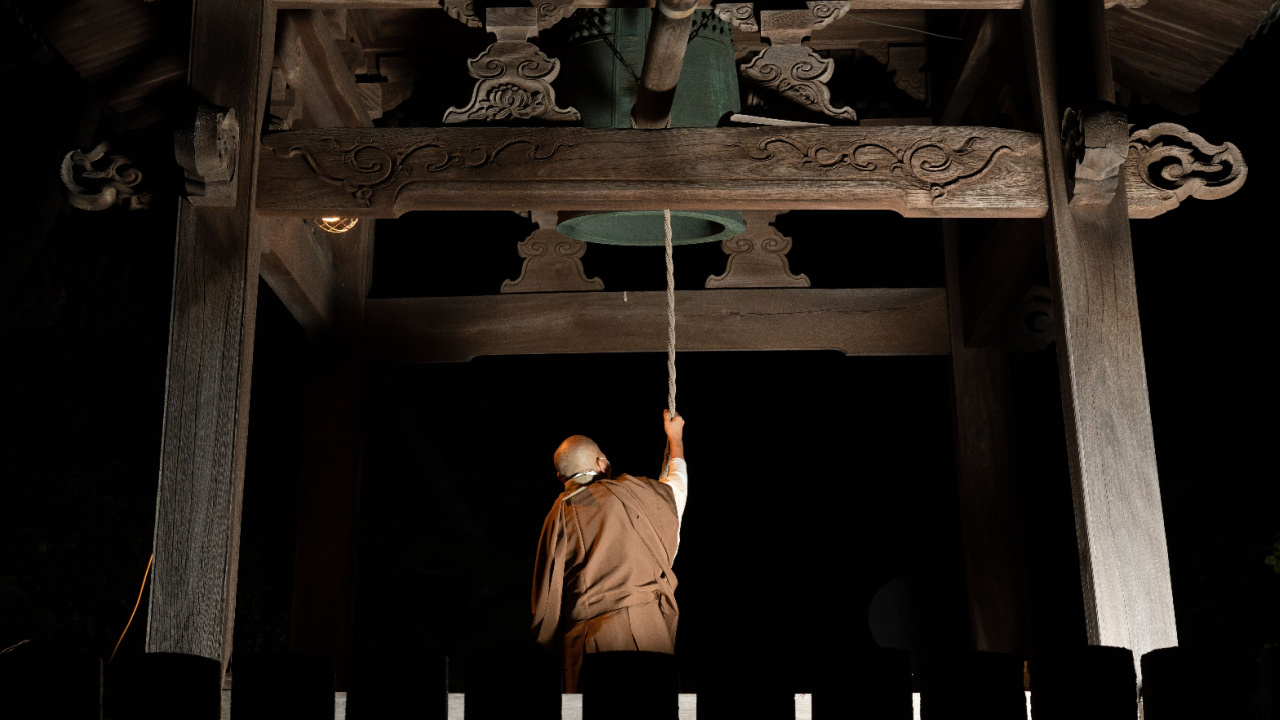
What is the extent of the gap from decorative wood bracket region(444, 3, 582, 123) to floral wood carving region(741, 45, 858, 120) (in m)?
0.64

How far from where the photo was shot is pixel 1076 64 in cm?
397

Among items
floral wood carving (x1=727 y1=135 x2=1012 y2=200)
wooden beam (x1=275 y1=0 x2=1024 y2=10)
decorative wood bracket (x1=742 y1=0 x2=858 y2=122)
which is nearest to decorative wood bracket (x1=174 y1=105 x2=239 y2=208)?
wooden beam (x1=275 y1=0 x2=1024 y2=10)

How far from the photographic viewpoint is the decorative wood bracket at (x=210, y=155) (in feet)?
11.6

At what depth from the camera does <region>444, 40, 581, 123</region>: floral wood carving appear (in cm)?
397

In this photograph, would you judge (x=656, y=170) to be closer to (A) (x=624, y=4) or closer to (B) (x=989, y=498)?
(A) (x=624, y=4)

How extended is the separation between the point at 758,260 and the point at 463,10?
257 centimetres

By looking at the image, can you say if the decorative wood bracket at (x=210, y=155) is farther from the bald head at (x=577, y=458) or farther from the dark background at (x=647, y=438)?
the dark background at (x=647, y=438)

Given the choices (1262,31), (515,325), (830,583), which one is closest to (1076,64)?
→ (1262,31)

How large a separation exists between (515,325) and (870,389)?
3.11 m

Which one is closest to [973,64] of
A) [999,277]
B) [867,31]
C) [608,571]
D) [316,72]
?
[867,31]

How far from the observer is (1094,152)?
3658 mm

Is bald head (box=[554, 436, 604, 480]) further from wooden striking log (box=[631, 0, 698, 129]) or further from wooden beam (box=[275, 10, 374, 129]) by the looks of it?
wooden beam (box=[275, 10, 374, 129])

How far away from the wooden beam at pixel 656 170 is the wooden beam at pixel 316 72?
93 centimetres

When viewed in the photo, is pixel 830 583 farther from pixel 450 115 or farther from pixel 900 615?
pixel 450 115
